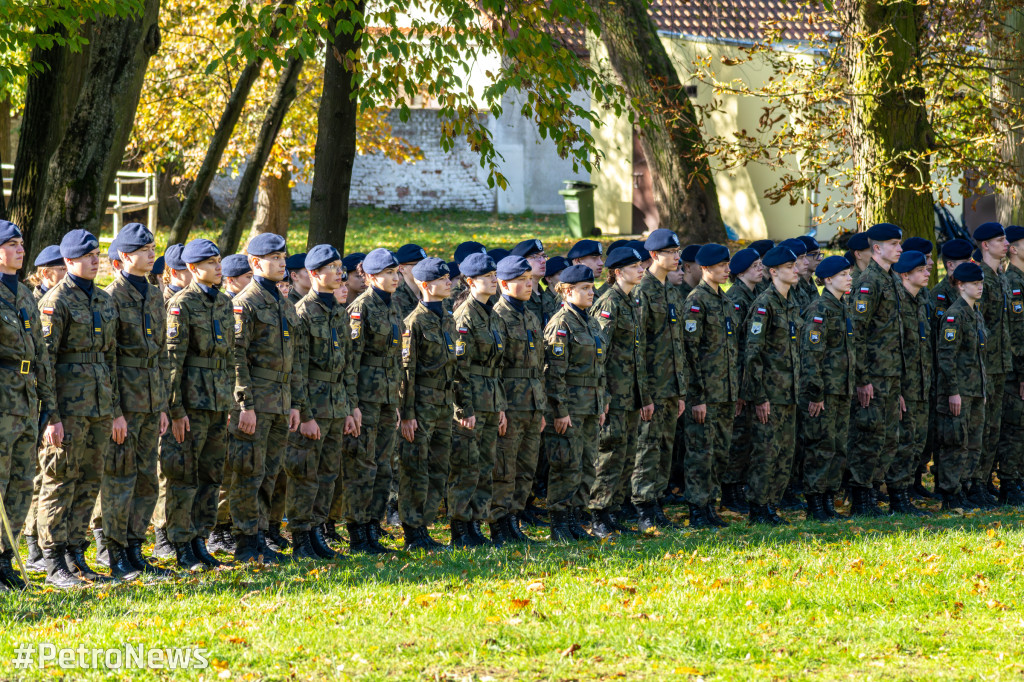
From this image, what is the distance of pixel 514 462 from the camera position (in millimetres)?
8180

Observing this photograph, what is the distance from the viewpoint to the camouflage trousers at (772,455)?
8.93 metres

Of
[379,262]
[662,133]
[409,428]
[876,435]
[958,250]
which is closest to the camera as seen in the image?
[409,428]

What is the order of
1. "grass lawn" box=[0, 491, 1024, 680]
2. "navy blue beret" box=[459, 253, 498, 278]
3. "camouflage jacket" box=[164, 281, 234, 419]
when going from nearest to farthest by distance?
1. "grass lawn" box=[0, 491, 1024, 680]
2. "camouflage jacket" box=[164, 281, 234, 419]
3. "navy blue beret" box=[459, 253, 498, 278]

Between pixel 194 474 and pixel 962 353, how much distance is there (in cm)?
625

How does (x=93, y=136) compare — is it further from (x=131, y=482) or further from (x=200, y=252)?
(x=131, y=482)

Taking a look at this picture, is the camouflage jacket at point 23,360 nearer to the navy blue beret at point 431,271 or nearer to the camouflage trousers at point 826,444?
the navy blue beret at point 431,271

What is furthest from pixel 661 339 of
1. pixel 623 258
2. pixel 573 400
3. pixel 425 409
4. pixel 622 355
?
pixel 425 409

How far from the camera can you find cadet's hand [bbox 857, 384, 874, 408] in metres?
9.48

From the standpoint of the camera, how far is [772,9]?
949 inches

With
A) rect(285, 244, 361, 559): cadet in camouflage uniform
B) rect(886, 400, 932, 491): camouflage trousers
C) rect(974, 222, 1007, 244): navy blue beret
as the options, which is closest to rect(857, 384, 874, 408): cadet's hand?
rect(886, 400, 932, 491): camouflage trousers

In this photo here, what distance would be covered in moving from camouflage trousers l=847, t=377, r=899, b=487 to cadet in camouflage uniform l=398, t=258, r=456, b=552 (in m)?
3.56

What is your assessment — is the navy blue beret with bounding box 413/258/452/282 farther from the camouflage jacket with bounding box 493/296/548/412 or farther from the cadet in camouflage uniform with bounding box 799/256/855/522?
the cadet in camouflage uniform with bounding box 799/256/855/522

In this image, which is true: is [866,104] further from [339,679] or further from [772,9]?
[772,9]

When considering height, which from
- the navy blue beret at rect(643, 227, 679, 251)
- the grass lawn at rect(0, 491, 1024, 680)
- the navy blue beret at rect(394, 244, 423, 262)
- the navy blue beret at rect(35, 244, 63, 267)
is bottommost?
the grass lawn at rect(0, 491, 1024, 680)
